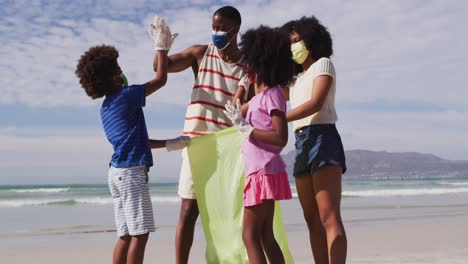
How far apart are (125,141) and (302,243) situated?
13.9 ft

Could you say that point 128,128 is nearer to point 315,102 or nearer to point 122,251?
point 122,251

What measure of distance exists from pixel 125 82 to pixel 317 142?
1220 mm

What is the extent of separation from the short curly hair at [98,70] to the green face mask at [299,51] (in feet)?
3.51

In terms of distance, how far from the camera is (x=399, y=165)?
99.8 metres

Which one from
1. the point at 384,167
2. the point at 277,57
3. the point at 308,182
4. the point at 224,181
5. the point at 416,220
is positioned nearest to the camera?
the point at 277,57

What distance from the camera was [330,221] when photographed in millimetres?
3383

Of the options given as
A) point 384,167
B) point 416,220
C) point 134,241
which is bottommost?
point 384,167

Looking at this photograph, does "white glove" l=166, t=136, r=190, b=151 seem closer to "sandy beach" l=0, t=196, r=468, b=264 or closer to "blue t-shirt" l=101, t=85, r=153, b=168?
"blue t-shirt" l=101, t=85, r=153, b=168

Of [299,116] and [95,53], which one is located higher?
[95,53]

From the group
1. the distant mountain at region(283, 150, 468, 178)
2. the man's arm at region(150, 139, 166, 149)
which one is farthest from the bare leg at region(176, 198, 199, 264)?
the distant mountain at region(283, 150, 468, 178)

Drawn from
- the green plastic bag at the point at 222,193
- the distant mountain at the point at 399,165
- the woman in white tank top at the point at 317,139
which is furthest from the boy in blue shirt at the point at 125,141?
the distant mountain at the point at 399,165

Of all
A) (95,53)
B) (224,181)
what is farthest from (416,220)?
(95,53)

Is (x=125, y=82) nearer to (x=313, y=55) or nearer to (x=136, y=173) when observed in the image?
(x=136, y=173)

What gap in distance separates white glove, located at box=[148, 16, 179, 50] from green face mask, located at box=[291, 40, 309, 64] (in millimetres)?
740
